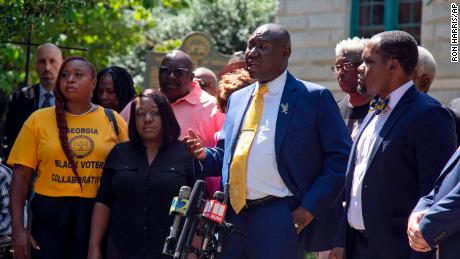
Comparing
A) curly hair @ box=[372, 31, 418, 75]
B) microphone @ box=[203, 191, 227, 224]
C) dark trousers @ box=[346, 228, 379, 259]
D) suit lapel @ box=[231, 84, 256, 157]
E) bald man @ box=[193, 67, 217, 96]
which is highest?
curly hair @ box=[372, 31, 418, 75]

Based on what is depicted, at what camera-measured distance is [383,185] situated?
20.0 feet

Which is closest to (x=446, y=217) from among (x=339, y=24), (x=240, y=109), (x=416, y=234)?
(x=416, y=234)

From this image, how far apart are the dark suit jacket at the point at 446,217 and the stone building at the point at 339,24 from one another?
29.1 feet

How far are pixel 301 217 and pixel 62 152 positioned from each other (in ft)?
7.07

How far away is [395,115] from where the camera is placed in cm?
617

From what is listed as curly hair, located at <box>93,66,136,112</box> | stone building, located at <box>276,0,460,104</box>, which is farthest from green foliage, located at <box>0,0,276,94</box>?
stone building, located at <box>276,0,460,104</box>

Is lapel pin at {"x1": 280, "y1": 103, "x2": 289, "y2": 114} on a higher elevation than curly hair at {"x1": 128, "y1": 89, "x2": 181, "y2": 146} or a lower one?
higher

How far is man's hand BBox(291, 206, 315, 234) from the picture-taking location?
6.43 m

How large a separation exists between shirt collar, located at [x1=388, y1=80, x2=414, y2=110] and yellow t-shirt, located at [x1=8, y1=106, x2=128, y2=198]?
8.14 ft

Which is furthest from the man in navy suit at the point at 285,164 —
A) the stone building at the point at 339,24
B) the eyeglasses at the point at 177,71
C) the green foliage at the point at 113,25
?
the stone building at the point at 339,24

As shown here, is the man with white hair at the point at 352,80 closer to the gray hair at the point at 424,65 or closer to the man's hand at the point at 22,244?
the gray hair at the point at 424,65

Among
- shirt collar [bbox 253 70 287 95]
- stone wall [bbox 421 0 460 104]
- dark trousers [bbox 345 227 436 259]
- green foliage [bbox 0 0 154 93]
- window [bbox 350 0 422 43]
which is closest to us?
dark trousers [bbox 345 227 436 259]

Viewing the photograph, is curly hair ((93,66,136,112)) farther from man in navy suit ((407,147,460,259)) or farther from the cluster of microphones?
man in navy suit ((407,147,460,259))

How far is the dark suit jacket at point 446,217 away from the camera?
525 centimetres
